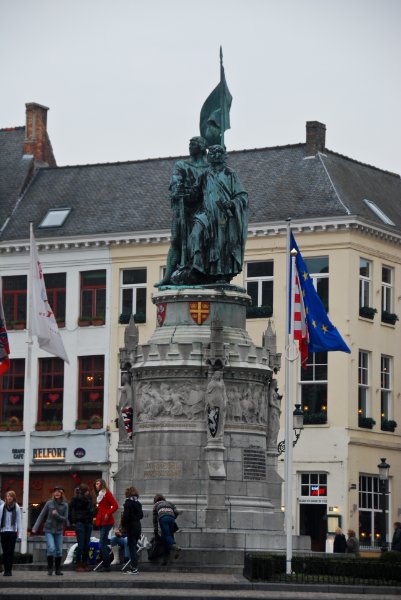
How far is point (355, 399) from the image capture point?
2918 inches

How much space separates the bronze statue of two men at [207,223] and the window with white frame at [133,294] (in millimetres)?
31947

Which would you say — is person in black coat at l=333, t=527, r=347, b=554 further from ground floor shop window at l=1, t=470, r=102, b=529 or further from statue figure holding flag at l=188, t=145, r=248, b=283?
ground floor shop window at l=1, t=470, r=102, b=529

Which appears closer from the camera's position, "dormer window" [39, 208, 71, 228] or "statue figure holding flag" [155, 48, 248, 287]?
"statue figure holding flag" [155, 48, 248, 287]

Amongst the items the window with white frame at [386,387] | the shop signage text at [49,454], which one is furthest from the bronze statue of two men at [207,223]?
the shop signage text at [49,454]

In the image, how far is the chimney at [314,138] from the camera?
7850cm

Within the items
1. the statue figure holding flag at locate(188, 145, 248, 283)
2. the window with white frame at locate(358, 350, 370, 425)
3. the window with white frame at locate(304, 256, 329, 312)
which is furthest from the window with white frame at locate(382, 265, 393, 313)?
the statue figure holding flag at locate(188, 145, 248, 283)

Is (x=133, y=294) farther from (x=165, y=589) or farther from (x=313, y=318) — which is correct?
(x=165, y=589)

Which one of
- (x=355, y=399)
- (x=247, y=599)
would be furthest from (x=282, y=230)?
(x=247, y=599)

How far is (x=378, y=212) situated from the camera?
7788 centimetres

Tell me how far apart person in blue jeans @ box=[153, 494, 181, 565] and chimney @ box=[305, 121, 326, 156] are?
38.9 meters

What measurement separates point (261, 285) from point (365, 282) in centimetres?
410

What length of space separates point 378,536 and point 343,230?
38.7 ft

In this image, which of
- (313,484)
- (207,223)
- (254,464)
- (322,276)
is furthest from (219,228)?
(322,276)

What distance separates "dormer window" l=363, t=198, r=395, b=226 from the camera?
77.4 metres
